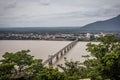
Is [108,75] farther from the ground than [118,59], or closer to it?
closer to it

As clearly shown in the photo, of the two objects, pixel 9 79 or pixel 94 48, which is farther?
pixel 94 48

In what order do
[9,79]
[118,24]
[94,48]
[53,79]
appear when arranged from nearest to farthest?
1. [53,79]
2. [9,79]
3. [94,48]
4. [118,24]

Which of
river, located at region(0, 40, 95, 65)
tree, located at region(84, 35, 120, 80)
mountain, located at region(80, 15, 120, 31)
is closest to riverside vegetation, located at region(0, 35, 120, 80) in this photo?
tree, located at region(84, 35, 120, 80)

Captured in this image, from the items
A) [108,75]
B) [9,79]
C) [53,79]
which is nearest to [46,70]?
[53,79]

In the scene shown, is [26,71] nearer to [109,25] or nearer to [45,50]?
Answer: [45,50]

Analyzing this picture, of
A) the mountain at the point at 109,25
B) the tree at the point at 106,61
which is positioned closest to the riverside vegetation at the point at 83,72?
the tree at the point at 106,61

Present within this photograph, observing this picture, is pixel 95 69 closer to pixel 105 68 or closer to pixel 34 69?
pixel 105 68

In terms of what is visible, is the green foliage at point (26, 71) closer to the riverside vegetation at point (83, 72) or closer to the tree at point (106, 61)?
the riverside vegetation at point (83, 72)

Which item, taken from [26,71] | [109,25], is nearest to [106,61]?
[26,71]

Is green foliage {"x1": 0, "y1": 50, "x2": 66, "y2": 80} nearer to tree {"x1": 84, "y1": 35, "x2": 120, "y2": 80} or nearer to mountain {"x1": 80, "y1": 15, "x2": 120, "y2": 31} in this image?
tree {"x1": 84, "y1": 35, "x2": 120, "y2": 80}
